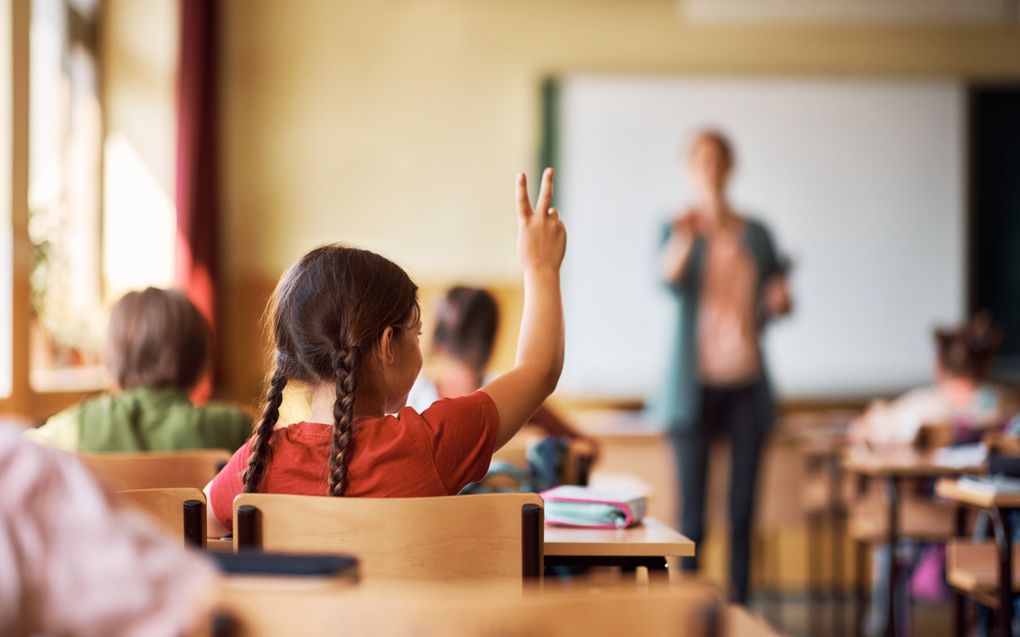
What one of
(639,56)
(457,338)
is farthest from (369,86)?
(457,338)

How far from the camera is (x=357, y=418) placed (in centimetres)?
183

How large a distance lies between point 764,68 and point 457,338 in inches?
130

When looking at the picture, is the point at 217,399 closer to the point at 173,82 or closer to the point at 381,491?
the point at 173,82

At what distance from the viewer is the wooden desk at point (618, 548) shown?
76.1 inches

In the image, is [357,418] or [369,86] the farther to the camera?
[369,86]

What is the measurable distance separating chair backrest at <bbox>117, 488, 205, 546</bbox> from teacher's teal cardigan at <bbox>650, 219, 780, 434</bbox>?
9.95 ft

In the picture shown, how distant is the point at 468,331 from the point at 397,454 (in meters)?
1.50

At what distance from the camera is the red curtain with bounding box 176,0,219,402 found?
540 centimetres

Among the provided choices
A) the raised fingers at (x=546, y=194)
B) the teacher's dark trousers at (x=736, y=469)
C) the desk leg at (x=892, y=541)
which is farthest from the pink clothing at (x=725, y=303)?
the raised fingers at (x=546, y=194)

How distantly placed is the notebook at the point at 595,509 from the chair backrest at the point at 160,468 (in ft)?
2.12

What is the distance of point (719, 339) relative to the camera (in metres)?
4.59

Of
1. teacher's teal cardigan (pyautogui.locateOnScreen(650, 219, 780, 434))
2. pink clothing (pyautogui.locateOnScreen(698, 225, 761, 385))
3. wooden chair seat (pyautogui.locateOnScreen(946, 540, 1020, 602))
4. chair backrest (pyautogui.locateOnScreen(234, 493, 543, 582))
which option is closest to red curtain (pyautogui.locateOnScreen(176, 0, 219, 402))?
teacher's teal cardigan (pyautogui.locateOnScreen(650, 219, 780, 434))

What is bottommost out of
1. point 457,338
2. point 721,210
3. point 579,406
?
point 579,406

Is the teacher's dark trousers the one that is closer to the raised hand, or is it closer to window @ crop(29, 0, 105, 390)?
window @ crop(29, 0, 105, 390)
